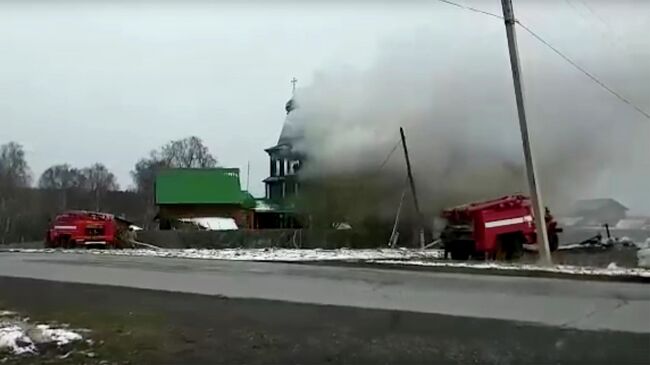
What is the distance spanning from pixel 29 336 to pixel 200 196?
175 feet

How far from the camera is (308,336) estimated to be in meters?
8.87

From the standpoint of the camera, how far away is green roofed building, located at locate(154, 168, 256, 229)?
61.4 meters

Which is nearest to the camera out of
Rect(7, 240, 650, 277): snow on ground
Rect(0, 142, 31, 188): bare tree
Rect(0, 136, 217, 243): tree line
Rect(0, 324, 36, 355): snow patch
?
Rect(0, 324, 36, 355): snow patch

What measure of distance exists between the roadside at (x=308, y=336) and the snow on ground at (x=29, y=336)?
35cm

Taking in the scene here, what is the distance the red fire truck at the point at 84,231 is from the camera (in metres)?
39.6

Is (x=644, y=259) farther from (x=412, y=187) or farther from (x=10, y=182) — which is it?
(x=10, y=182)

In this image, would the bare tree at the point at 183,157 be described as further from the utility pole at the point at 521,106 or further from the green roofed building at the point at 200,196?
the utility pole at the point at 521,106

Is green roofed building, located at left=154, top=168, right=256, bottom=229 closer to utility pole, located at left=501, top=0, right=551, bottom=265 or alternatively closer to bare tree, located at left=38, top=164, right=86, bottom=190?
utility pole, located at left=501, top=0, right=551, bottom=265

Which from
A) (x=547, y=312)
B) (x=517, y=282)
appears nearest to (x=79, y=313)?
(x=547, y=312)

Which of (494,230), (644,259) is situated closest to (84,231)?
(494,230)

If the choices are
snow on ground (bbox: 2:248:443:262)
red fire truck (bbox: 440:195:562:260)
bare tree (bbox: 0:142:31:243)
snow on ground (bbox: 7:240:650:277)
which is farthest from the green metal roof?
red fire truck (bbox: 440:195:562:260)

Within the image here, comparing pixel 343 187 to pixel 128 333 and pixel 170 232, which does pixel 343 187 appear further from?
pixel 128 333

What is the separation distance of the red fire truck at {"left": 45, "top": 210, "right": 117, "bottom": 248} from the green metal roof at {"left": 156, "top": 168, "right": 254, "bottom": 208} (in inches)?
820

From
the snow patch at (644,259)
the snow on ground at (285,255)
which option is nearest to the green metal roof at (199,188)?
the snow on ground at (285,255)
